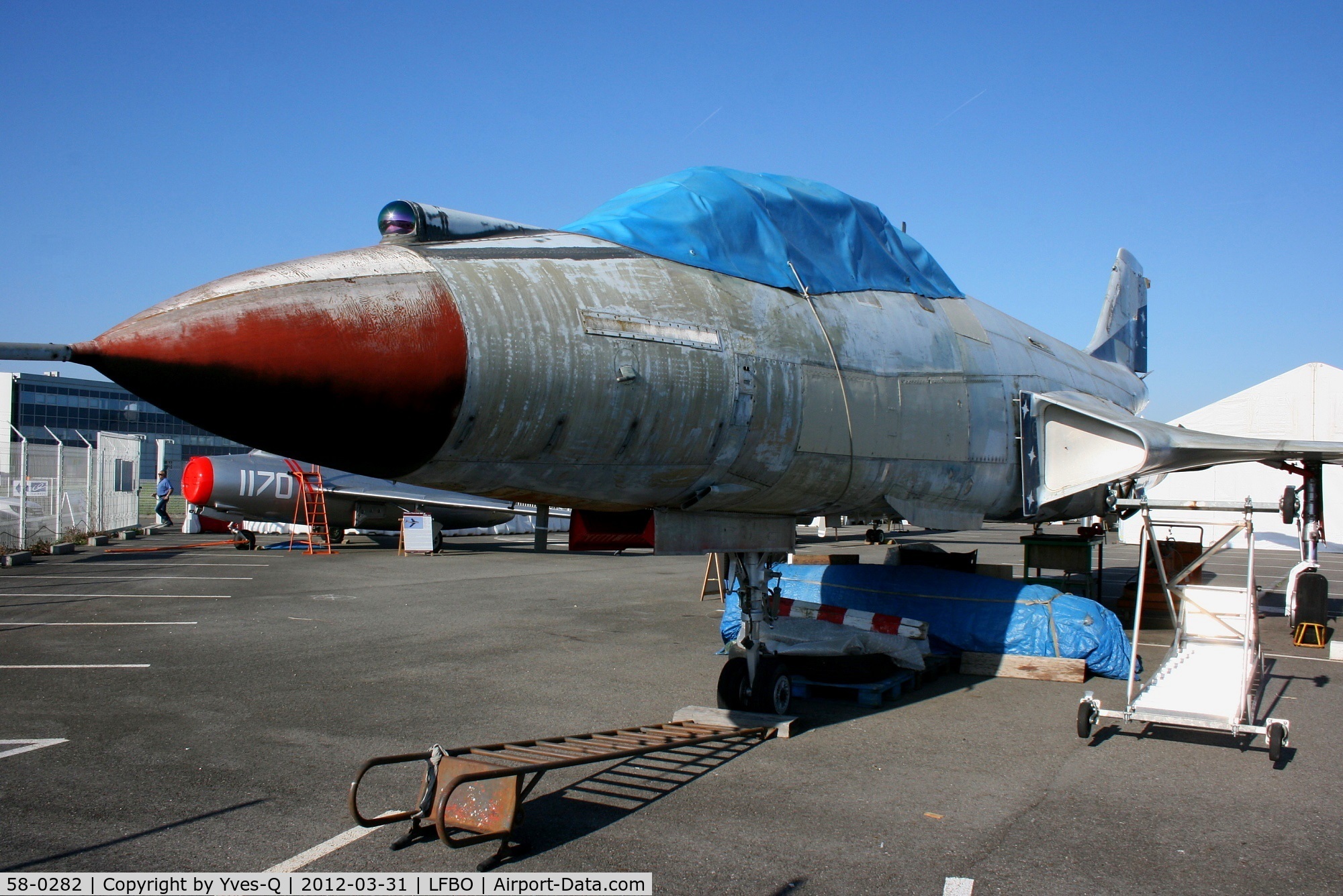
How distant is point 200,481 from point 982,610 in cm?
2117

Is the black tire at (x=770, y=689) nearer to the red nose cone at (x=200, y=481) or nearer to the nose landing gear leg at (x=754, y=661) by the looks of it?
the nose landing gear leg at (x=754, y=661)

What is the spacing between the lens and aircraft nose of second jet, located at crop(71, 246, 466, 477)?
3619mm

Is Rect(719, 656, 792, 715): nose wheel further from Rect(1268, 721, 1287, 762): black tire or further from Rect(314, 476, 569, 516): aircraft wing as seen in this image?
Rect(314, 476, 569, 516): aircraft wing

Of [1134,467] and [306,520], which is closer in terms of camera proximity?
[1134,467]

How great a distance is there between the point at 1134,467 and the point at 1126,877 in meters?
4.18

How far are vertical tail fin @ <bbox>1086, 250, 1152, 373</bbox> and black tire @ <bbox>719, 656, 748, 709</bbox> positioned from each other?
9536 mm

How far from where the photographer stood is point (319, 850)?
13.9 feet

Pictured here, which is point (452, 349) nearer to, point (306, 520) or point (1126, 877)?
point (1126, 877)

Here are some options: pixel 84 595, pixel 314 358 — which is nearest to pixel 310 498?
pixel 84 595

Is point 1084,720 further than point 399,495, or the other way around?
point 399,495

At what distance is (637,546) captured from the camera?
5.53m

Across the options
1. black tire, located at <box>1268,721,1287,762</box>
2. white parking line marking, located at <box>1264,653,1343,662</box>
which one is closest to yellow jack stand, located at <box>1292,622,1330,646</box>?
white parking line marking, located at <box>1264,653,1343,662</box>

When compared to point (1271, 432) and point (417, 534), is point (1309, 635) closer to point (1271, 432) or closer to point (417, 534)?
point (417, 534)

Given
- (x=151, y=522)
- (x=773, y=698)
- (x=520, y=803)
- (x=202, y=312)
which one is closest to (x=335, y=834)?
(x=520, y=803)
